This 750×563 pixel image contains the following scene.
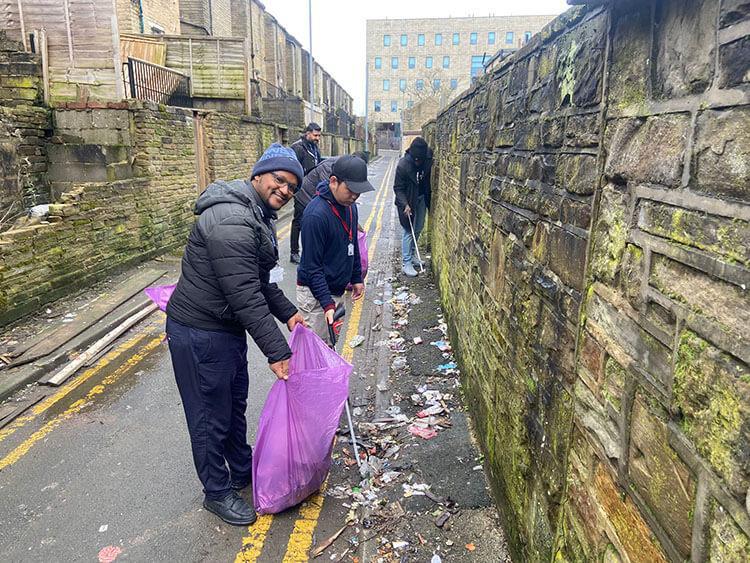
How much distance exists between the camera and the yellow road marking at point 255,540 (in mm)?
3029

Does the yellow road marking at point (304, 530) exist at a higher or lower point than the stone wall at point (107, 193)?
lower

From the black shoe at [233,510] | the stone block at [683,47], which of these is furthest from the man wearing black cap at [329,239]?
the stone block at [683,47]

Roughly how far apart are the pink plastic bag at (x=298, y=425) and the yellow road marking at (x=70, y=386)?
2.49 m

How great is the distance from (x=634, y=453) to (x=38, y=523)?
349cm

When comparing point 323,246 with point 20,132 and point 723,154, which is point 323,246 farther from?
point 20,132

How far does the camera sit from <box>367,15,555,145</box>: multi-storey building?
240ft

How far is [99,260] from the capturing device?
8.09m

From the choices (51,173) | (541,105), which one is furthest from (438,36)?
(541,105)

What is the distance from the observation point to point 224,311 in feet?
9.82

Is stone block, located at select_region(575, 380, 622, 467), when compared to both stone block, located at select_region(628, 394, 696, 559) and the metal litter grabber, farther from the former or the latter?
the metal litter grabber

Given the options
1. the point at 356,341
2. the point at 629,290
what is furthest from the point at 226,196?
the point at 356,341

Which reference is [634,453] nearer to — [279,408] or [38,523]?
[279,408]

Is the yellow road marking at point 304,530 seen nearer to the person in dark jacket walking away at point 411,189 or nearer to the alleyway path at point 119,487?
the alleyway path at point 119,487

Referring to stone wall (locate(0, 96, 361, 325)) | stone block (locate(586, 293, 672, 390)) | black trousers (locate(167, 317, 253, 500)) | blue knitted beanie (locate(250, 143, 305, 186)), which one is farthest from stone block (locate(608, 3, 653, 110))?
stone wall (locate(0, 96, 361, 325))
